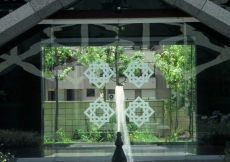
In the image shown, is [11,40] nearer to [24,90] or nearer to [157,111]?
[24,90]

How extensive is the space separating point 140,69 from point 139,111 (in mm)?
1128

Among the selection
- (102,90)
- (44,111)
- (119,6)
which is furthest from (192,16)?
(44,111)

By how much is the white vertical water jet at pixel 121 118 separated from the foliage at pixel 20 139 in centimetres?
221

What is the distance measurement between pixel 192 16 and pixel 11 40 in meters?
4.80

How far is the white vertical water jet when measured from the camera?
15.2m

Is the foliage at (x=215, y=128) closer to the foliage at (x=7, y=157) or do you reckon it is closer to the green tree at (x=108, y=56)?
the green tree at (x=108, y=56)

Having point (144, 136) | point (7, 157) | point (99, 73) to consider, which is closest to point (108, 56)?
point (99, 73)

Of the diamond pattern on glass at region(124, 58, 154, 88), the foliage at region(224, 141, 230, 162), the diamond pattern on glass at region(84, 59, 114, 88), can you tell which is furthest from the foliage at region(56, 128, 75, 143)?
the foliage at region(224, 141, 230, 162)

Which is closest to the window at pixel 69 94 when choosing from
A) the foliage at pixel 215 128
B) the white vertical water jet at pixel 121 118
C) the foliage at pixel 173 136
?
the white vertical water jet at pixel 121 118

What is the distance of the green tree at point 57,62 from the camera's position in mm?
15289

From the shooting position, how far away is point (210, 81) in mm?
15422

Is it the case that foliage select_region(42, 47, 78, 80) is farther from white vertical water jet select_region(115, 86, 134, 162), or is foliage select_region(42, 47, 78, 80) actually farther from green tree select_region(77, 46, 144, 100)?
white vertical water jet select_region(115, 86, 134, 162)

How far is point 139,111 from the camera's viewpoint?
15.2 m

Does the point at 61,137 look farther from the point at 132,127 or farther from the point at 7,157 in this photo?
the point at 132,127
